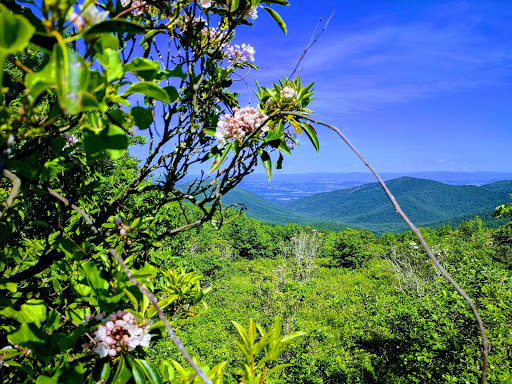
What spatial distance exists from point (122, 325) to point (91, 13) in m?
0.79

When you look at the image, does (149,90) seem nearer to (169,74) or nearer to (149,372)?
(169,74)

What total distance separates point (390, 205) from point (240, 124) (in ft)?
507

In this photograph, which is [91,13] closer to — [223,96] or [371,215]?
[223,96]

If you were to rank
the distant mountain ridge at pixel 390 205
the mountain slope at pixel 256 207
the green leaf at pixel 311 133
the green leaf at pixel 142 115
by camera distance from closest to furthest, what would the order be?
1. the green leaf at pixel 142 115
2. the green leaf at pixel 311 133
3. the distant mountain ridge at pixel 390 205
4. the mountain slope at pixel 256 207

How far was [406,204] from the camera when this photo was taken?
125125 millimetres

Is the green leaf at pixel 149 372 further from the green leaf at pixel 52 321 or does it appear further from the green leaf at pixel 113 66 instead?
the green leaf at pixel 113 66

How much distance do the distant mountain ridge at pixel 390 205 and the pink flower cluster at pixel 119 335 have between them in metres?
103

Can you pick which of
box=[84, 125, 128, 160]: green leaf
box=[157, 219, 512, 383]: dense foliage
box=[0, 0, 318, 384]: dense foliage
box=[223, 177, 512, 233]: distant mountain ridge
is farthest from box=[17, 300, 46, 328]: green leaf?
box=[223, 177, 512, 233]: distant mountain ridge

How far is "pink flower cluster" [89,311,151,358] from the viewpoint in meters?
0.77

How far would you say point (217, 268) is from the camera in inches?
916

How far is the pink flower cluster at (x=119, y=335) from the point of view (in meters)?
0.77

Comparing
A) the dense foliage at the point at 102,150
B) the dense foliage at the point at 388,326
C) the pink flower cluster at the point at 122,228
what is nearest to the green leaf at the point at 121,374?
the dense foliage at the point at 102,150

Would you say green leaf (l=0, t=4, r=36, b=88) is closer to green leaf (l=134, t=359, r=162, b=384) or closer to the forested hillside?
the forested hillside

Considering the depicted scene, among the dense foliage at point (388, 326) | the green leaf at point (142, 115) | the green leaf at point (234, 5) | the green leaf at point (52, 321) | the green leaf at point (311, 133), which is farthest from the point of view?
the dense foliage at point (388, 326)
